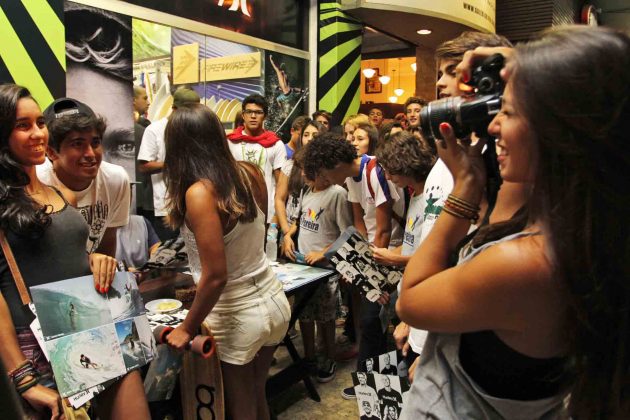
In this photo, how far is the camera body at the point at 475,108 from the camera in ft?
3.17

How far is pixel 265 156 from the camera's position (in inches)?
166

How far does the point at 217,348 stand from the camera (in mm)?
1828

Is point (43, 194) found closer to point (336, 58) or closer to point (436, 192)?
point (436, 192)

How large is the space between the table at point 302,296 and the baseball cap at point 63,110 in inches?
48.8

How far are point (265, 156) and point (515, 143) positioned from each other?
350cm

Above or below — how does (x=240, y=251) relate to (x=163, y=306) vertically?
above

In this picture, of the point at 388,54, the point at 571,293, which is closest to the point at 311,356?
the point at 571,293

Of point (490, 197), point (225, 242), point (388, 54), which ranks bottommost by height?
point (225, 242)

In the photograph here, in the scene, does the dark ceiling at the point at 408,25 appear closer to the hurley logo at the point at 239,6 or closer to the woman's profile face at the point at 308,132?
the hurley logo at the point at 239,6

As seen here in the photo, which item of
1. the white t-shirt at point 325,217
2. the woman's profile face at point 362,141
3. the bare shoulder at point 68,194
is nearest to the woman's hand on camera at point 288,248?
the white t-shirt at point 325,217

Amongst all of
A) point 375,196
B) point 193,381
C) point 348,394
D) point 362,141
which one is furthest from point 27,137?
point 362,141

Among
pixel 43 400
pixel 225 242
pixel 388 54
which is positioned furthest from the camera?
pixel 388 54

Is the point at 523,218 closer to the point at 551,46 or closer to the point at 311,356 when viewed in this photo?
the point at 551,46

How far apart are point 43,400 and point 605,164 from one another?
1447 millimetres
